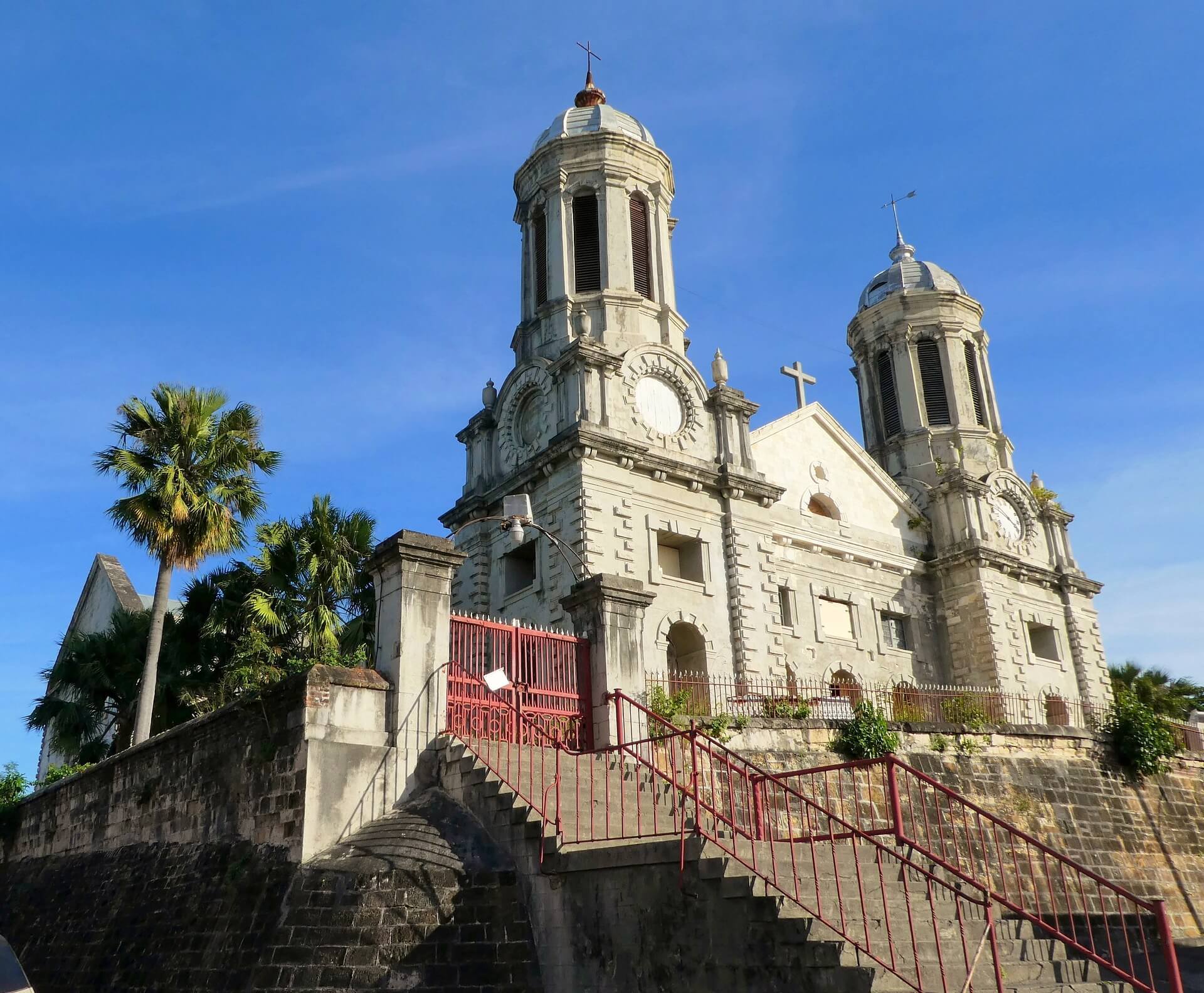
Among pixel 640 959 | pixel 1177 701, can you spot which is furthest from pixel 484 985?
pixel 1177 701

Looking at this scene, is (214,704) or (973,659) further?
(973,659)

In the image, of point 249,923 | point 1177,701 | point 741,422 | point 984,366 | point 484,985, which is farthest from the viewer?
point 984,366

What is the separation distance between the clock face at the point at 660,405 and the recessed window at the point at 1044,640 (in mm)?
13389

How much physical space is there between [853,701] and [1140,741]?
5.82 m

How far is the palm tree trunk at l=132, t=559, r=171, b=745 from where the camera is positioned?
17.9 meters

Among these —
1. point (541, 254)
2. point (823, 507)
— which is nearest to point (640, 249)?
point (541, 254)

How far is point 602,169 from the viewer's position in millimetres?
28219

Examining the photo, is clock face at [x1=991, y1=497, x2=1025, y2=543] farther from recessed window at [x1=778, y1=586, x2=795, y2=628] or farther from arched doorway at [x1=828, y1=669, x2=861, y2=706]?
recessed window at [x1=778, y1=586, x2=795, y2=628]

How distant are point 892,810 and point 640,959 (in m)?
2.39

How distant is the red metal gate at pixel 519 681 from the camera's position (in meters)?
12.4

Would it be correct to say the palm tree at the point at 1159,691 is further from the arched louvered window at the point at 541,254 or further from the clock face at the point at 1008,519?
the arched louvered window at the point at 541,254

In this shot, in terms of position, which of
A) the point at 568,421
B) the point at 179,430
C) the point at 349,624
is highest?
the point at 568,421

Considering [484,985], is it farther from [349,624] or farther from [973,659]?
[973,659]

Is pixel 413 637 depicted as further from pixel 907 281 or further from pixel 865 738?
pixel 907 281
